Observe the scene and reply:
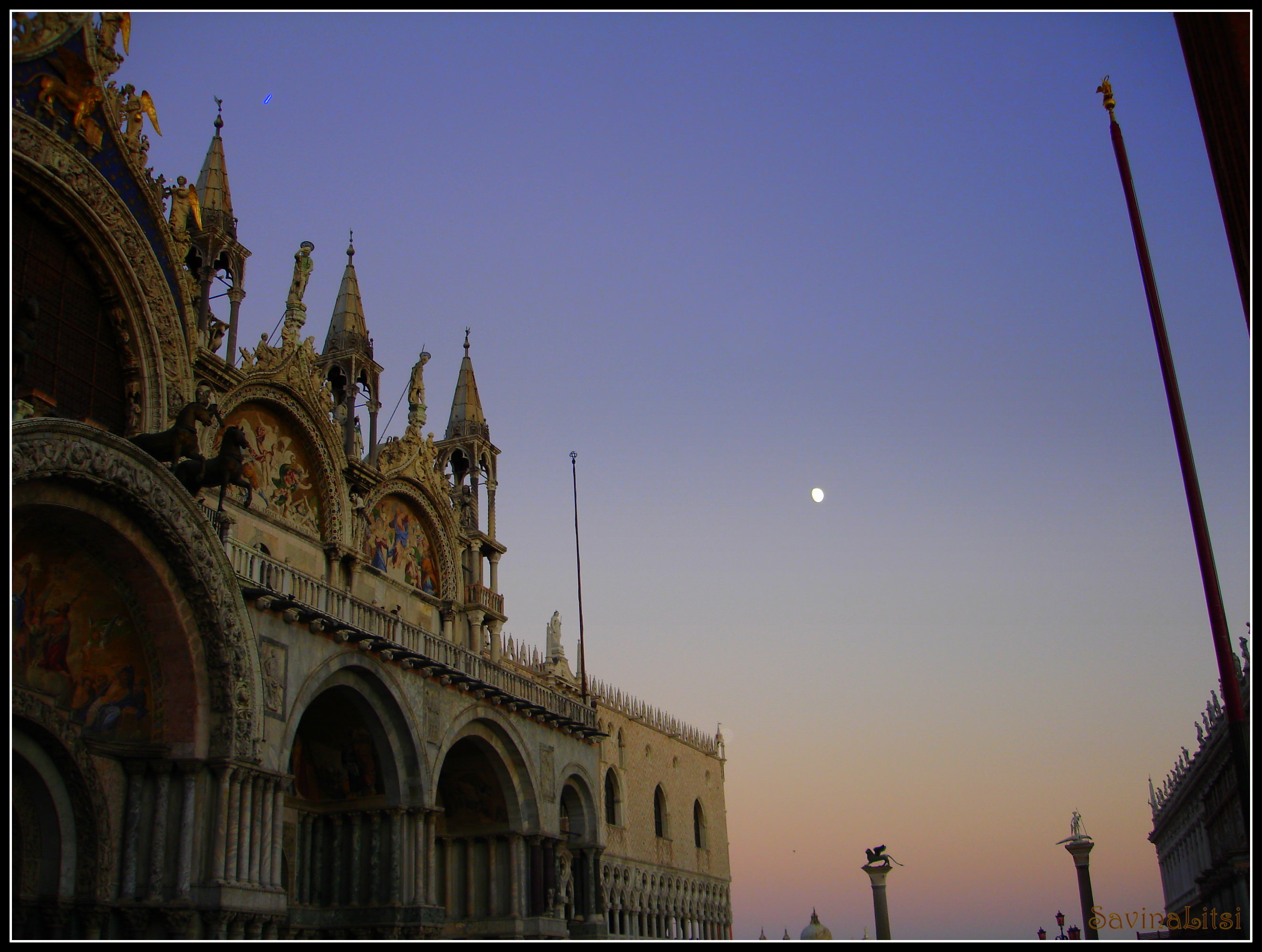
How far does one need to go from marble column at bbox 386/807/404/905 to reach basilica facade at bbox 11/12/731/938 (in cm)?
5

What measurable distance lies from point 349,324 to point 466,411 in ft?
17.1

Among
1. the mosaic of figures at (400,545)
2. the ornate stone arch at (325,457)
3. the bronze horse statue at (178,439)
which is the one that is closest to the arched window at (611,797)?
the mosaic of figures at (400,545)

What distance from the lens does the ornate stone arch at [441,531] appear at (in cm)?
2675

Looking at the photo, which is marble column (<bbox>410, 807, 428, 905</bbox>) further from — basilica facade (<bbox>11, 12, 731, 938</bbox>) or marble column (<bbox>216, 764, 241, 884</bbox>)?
marble column (<bbox>216, 764, 241, 884</bbox>)

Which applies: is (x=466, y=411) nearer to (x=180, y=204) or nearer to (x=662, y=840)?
(x=180, y=204)

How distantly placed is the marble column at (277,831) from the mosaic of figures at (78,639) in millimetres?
2136

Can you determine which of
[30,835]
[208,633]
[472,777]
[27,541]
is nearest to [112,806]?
[30,835]

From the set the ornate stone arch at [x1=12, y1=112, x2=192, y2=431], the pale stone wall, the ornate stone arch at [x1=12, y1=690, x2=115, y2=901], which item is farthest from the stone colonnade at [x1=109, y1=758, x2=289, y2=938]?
the pale stone wall

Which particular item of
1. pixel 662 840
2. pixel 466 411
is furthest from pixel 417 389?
pixel 662 840

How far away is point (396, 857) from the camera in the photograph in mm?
20297

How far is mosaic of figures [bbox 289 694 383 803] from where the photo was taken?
67.9ft

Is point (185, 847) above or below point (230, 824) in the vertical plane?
below

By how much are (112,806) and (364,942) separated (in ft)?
17.3

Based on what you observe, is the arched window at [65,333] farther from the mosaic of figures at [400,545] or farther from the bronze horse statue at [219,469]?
the mosaic of figures at [400,545]
